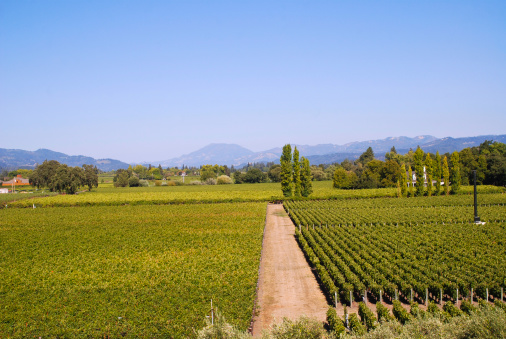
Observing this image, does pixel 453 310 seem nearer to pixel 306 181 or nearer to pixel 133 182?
pixel 306 181

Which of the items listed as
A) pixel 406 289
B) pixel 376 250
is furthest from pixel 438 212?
pixel 406 289

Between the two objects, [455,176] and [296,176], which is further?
[455,176]

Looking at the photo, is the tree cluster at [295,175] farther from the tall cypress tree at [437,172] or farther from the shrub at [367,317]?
the shrub at [367,317]

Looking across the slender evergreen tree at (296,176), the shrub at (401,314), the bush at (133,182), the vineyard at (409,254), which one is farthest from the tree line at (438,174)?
the bush at (133,182)

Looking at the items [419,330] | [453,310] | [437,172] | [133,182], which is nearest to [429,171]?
[437,172]

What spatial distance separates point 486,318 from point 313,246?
66.5 feet

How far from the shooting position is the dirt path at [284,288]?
60.0 ft

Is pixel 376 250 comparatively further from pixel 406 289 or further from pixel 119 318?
pixel 119 318

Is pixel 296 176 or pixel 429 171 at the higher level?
pixel 429 171

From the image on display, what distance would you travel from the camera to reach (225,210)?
2352 inches

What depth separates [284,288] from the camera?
22.4m

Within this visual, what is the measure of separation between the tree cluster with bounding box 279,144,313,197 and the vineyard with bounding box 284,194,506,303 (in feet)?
A: 87.6

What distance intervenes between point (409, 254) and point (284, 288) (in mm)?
10611

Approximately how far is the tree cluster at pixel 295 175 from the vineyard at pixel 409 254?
Answer: 26.7 meters
